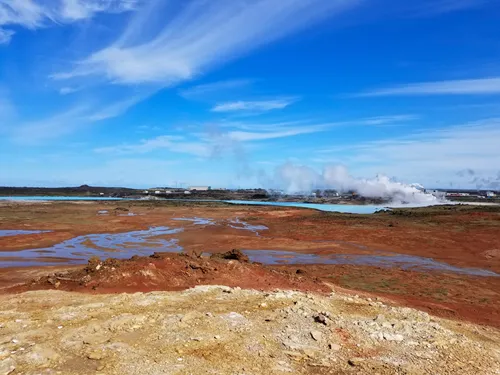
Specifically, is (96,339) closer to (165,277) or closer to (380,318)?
(165,277)

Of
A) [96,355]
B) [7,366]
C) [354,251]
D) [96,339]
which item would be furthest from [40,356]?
[354,251]

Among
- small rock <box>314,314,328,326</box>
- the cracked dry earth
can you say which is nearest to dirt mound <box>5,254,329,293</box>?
the cracked dry earth

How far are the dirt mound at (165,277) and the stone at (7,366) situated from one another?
20.2 feet

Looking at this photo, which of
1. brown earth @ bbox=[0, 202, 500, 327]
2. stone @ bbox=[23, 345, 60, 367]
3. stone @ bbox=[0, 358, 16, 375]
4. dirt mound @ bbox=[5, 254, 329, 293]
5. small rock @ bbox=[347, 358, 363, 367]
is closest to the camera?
stone @ bbox=[0, 358, 16, 375]

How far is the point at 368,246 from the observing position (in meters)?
30.6

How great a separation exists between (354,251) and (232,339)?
21201mm

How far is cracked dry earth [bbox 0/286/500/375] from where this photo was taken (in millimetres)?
7488

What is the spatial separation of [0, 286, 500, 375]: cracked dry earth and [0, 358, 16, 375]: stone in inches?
0.6

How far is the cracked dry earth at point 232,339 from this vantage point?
7.49m

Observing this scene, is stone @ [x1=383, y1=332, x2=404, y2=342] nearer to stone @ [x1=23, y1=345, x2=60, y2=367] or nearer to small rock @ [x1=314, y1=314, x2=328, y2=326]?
small rock @ [x1=314, y1=314, x2=328, y2=326]

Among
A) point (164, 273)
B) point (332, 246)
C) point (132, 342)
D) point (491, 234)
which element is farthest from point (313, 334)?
point (491, 234)

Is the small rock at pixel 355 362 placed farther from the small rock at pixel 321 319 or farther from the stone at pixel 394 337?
the small rock at pixel 321 319

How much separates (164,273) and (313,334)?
7702mm

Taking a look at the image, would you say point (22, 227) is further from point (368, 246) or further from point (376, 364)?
point (376, 364)
